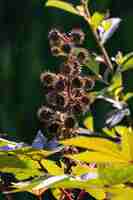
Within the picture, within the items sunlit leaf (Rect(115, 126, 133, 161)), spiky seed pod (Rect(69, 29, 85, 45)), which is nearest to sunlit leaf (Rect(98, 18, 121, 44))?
spiky seed pod (Rect(69, 29, 85, 45))

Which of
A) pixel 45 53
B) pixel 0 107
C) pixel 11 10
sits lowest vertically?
pixel 0 107

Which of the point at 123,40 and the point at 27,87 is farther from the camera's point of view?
the point at 27,87

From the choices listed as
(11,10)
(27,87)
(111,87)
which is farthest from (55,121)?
(11,10)

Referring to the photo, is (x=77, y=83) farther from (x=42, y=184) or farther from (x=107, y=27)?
(x=107, y=27)

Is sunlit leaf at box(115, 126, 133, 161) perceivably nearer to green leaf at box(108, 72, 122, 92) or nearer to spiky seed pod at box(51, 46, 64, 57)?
spiky seed pod at box(51, 46, 64, 57)

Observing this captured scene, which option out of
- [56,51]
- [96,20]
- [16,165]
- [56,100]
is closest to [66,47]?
[56,51]

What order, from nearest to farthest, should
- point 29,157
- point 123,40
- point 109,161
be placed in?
point 109,161
point 29,157
point 123,40

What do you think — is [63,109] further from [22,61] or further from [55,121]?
[22,61]
